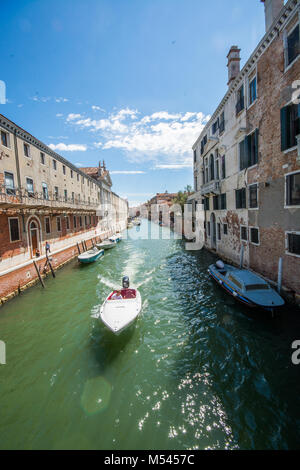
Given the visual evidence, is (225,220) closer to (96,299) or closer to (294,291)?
(294,291)

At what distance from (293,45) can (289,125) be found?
10.1 feet

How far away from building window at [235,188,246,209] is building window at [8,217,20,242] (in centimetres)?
1465

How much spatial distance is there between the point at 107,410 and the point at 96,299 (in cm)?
596

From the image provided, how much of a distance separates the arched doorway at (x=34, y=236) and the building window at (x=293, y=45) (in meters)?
17.1

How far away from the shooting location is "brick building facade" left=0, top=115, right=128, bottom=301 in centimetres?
1121

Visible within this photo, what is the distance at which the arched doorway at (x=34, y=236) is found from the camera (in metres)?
13.9

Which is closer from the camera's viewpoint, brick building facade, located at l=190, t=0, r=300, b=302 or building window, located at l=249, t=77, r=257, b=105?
brick building facade, located at l=190, t=0, r=300, b=302

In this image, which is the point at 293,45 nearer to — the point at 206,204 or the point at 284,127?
the point at 284,127

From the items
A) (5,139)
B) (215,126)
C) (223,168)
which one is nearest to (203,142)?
(215,126)

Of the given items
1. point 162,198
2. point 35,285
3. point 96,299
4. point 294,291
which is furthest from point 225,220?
point 162,198

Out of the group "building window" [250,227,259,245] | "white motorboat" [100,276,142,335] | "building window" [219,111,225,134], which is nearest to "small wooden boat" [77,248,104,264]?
"white motorboat" [100,276,142,335]

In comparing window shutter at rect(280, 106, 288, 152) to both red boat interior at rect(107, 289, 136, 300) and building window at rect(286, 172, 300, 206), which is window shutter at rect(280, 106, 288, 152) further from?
red boat interior at rect(107, 289, 136, 300)

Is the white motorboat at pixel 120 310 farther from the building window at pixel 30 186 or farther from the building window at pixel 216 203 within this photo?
the building window at pixel 216 203

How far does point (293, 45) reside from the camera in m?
7.74
